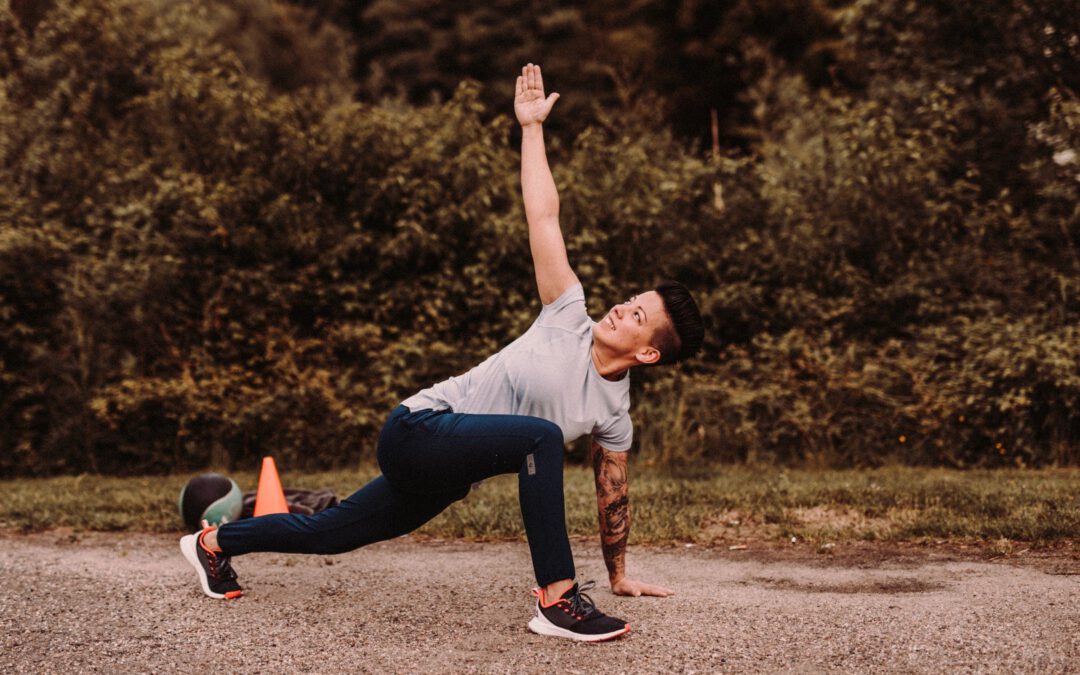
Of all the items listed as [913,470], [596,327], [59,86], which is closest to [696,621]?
[596,327]

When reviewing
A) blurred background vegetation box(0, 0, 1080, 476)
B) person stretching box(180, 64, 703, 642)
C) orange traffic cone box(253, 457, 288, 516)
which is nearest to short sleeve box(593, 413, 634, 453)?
person stretching box(180, 64, 703, 642)

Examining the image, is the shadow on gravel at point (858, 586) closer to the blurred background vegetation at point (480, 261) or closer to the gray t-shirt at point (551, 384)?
the gray t-shirt at point (551, 384)

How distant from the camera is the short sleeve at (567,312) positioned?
3645 mm

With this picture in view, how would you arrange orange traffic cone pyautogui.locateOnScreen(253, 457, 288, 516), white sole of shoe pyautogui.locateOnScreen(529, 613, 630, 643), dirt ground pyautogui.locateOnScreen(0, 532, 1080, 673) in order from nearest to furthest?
dirt ground pyautogui.locateOnScreen(0, 532, 1080, 673) → white sole of shoe pyautogui.locateOnScreen(529, 613, 630, 643) → orange traffic cone pyautogui.locateOnScreen(253, 457, 288, 516)

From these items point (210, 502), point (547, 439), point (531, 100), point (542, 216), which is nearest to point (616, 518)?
Answer: point (547, 439)

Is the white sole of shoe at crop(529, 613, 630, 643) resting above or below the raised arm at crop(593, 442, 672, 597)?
below

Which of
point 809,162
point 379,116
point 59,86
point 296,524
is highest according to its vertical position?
point 59,86

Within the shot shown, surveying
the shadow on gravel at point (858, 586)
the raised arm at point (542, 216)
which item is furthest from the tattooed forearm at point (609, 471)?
the shadow on gravel at point (858, 586)

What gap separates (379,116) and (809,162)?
4.80m

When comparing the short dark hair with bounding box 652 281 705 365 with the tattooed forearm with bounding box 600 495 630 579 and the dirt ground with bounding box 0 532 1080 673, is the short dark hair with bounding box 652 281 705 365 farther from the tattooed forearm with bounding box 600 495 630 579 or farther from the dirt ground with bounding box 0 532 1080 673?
the dirt ground with bounding box 0 532 1080 673

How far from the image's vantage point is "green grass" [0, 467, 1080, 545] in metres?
5.71

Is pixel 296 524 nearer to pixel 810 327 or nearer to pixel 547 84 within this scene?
pixel 810 327

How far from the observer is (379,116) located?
1016cm

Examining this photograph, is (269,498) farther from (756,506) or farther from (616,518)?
(756,506)
